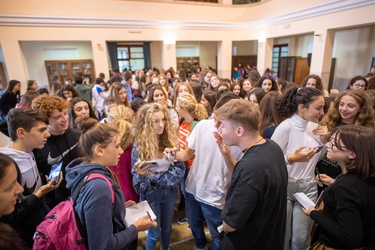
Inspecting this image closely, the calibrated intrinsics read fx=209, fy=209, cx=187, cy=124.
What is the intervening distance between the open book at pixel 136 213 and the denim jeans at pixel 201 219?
0.57 metres

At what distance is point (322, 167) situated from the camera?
228cm

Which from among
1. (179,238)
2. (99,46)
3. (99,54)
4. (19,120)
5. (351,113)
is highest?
(99,46)

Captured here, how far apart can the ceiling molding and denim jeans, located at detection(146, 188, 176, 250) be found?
883 cm

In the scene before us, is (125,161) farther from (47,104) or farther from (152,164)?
(47,104)

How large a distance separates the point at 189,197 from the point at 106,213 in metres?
1.13

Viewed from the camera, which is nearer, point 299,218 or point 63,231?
point 63,231

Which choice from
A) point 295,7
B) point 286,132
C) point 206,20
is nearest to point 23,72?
point 206,20

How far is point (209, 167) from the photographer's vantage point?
74.9 inches

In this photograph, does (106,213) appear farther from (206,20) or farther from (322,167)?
(206,20)

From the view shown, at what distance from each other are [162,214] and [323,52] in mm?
9407

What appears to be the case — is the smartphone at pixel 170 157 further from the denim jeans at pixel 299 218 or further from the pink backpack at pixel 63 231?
the denim jeans at pixel 299 218

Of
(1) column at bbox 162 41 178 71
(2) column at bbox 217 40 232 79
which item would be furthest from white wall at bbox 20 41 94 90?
(2) column at bbox 217 40 232 79

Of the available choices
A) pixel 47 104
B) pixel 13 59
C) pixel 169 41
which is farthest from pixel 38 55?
pixel 47 104

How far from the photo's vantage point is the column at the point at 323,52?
8422mm
